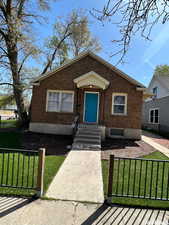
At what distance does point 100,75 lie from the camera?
12.9 meters

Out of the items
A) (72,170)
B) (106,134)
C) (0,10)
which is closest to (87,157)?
(72,170)

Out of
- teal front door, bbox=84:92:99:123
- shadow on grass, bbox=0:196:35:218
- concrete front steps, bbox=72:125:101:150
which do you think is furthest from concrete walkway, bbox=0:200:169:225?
teal front door, bbox=84:92:99:123

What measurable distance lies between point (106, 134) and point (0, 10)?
46.2ft

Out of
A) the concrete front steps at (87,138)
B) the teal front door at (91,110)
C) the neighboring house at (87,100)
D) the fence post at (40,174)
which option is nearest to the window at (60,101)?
the neighboring house at (87,100)

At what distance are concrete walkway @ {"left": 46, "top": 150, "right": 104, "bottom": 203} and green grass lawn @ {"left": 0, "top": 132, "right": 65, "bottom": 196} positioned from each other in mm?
270

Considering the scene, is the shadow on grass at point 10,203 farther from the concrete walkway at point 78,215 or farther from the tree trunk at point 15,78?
the tree trunk at point 15,78

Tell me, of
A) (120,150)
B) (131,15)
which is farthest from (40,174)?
(120,150)

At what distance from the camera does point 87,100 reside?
1292 cm

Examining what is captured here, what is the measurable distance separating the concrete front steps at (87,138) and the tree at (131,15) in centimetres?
616

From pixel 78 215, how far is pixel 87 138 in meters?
7.19

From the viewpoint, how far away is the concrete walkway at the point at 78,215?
10.4 ft

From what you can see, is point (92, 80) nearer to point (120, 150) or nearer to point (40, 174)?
point (120, 150)

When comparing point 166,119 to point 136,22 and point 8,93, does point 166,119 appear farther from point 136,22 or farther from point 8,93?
point 8,93

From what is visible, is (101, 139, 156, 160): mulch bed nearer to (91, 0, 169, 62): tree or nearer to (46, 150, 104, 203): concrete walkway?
(46, 150, 104, 203): concrete walkway
